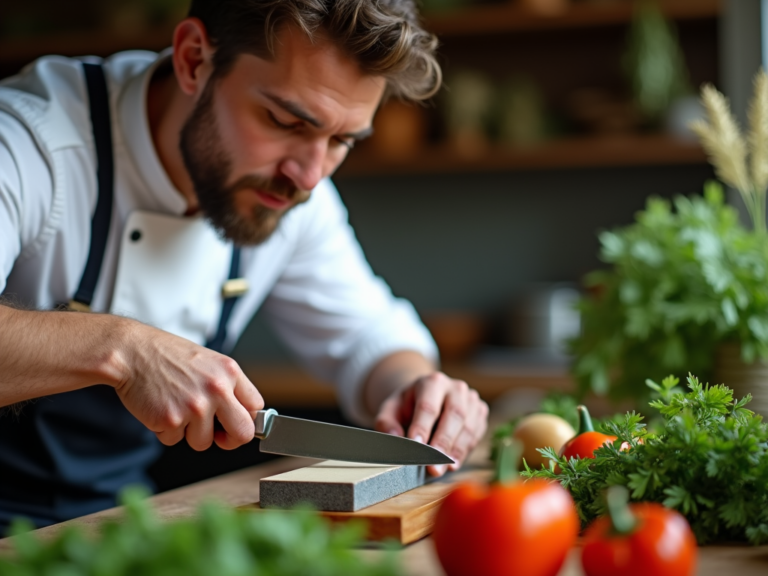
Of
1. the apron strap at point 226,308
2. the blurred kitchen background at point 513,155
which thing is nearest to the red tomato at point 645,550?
the apron strap at point 226,308

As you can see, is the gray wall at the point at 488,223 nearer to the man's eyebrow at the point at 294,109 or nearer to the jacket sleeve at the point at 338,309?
the jacket sleeve at the point at 338,309

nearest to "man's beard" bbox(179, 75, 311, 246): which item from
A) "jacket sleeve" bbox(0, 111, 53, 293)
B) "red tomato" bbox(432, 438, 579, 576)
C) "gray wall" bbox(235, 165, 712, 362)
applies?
"jacket sleeve" bbox(0, 111, 53, 293)

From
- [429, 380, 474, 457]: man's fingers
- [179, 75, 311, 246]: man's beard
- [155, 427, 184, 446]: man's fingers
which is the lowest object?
[429, 380, 474, 457]: man's fingers

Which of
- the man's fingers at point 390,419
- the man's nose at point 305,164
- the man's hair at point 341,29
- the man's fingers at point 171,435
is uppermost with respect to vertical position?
the man's hair at point 341,29

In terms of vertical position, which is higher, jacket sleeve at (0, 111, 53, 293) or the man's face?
the man's face

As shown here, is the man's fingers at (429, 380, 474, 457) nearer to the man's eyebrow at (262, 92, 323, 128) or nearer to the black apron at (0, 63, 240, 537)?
the man's eyebrow at (262, 92, 323, 128)

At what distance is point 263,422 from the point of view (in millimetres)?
1025

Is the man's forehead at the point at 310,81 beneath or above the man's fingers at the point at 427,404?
above

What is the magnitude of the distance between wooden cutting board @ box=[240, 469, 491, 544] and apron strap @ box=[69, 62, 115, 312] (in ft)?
1.87

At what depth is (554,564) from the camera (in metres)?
0.64

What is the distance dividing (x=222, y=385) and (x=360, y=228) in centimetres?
255

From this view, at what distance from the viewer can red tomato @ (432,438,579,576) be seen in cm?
61

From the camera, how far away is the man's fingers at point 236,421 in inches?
38.4

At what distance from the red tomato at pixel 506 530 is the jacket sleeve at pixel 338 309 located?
3.54ft
